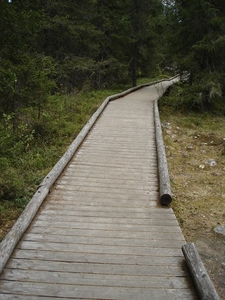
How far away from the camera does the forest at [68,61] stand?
6801 mm

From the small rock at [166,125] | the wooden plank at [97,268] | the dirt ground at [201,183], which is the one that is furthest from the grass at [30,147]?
the small rock at [166,125]

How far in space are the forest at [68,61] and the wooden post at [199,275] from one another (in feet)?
11.4

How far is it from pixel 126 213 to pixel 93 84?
19.1 m

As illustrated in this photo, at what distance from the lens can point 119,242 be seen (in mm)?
4273

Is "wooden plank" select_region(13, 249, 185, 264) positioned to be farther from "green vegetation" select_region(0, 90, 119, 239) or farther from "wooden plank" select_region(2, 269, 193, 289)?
"green vegetation" select_region(0, 90, 119, 239)

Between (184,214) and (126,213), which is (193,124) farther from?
(126,213)

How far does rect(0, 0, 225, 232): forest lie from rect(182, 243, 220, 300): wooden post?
3487 millimetres

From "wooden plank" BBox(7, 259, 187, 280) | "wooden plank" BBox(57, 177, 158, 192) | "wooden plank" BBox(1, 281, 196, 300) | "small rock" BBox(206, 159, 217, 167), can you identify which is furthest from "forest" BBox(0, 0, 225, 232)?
"small rock" BBox(206, 159, 217, 167)

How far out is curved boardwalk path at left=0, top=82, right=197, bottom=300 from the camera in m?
3.38

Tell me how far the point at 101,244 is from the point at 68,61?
15431 millimetres

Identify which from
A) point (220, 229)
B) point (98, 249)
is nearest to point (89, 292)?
point (98, 249)

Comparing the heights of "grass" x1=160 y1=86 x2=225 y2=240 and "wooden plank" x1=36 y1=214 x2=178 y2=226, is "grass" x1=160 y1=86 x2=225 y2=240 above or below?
below

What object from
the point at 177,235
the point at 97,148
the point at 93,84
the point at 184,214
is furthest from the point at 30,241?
the point at 93,84

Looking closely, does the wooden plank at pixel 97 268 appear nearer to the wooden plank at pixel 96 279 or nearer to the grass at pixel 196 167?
the wooden plank at pixel 96 279
